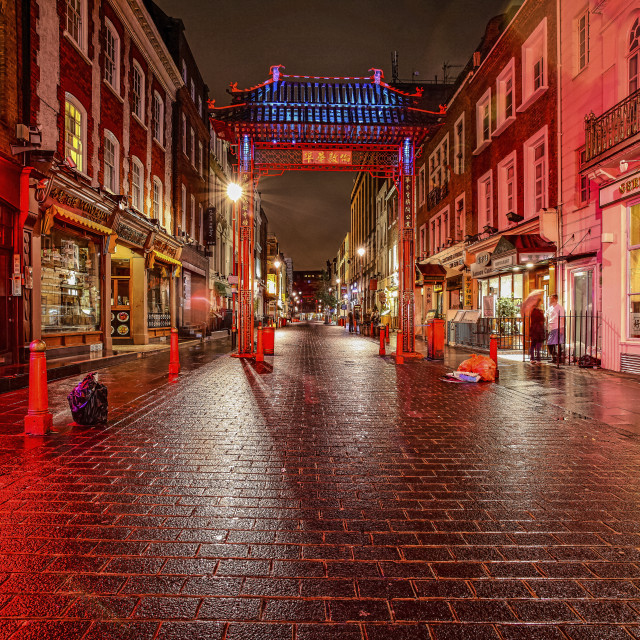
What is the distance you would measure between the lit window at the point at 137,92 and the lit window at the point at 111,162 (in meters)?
2.82

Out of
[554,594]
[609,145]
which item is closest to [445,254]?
[609,145]

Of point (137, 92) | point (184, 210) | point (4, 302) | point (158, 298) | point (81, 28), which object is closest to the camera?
point (4, 302)

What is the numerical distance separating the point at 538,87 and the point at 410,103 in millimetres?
4505

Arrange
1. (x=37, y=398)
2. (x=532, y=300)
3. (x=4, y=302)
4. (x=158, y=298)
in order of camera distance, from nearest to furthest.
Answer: (x=37, y=398), (x=4, y=302), (x=532, y=300), (x=158, y=298)

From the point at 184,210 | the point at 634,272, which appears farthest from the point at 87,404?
the point at 184,210

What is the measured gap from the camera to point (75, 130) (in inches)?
528

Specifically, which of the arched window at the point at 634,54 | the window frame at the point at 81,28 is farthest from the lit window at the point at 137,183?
the arched window at the point at 634,54

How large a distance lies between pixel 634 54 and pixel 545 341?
27.1 feet

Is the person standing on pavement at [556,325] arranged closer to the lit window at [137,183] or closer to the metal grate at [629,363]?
the metal grate at [629,363]

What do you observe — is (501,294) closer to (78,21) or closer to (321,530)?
(78,21)

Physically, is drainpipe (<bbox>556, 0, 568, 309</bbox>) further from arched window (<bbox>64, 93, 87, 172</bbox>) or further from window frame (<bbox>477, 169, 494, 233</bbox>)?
arched window (<bbox>64, 93, 87, 172</bbox>)

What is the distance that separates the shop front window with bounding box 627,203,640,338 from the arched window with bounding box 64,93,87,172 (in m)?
14.7

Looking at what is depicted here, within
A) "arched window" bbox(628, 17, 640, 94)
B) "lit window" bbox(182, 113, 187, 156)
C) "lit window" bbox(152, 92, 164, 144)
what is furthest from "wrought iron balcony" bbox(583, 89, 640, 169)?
"lit window" bbox(182, 113, 187, 156)

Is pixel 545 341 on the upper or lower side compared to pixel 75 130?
lower
